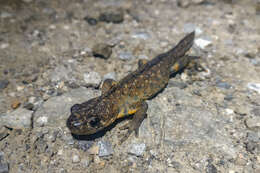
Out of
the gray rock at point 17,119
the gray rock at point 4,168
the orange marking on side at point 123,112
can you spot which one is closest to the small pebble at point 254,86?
the orange marking on side at point 123,112

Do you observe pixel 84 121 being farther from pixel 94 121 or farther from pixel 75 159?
pixel 75 159

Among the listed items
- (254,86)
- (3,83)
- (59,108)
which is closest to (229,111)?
(254,86)

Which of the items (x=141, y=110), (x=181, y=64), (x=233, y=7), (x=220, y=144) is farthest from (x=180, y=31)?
(x=220, y=144)

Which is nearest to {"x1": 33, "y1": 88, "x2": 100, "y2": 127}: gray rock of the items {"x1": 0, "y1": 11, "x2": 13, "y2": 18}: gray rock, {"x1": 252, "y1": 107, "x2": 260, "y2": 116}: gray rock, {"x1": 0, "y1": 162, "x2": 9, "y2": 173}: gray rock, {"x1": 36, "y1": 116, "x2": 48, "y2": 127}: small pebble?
{"x1": 36, "y1": 116, "x2": 48, "y2": 127}: small pebble

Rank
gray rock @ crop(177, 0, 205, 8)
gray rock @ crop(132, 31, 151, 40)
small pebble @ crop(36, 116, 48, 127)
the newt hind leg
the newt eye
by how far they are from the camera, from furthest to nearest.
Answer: gray rock @ crop(177, 0, 205, 8) < gray rock @ crop(132, 31, 151, 40) < small pebble @ crop(36, 116, 48, 127) < the newt hind leg < the newt eye

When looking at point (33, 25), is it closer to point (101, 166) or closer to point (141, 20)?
point (141, 20)

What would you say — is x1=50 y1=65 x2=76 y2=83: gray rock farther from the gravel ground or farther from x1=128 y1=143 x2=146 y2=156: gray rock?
x1=128 y1=143 x2=146 y2=156: gray rock
